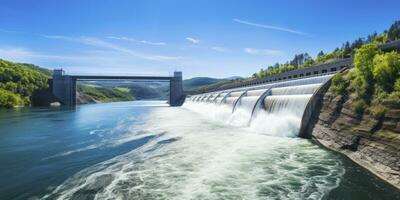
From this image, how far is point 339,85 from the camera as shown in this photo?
28422 mm

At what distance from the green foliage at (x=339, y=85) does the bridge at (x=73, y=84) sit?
115 m

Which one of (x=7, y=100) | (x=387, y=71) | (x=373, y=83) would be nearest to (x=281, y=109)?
(x=373, y=83)

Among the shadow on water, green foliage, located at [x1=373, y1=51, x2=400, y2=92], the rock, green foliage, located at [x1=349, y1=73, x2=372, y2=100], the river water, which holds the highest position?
green foliage, located at [x1=373, y1=51, x2=400, y2=92]

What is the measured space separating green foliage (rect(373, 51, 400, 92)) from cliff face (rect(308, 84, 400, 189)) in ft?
8.73

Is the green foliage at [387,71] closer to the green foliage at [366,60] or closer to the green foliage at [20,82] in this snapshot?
the green foliage at [366,60]

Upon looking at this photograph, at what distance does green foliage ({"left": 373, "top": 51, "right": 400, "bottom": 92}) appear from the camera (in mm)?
22234

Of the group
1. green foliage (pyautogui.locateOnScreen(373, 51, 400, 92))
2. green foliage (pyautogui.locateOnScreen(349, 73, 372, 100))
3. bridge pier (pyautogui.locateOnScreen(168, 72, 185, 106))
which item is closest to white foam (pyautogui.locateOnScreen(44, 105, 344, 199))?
green foliage (pyautogui.locateOnScreen(349, 73, 372, 100))

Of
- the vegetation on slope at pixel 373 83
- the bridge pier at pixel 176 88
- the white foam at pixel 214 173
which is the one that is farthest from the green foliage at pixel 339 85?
the bridge pier at pixel 176 88

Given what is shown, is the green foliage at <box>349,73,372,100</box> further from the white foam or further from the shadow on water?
the shadow on water

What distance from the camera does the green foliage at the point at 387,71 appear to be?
72.9ft

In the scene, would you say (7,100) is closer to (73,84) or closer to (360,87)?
(73,84)

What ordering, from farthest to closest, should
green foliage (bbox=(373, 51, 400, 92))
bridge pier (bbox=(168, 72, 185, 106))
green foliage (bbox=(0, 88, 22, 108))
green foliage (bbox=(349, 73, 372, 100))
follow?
bridge pier (bbox=(168, 72, 185, 106)), green foliage (bbox=(0, 88, 22, 108)), green foliage (bbox=(349, 73, 372, 100)), green foliage (bbox=(373, 51, 400, 92))

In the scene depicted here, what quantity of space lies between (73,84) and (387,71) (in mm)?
151811

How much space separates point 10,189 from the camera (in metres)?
17.5
